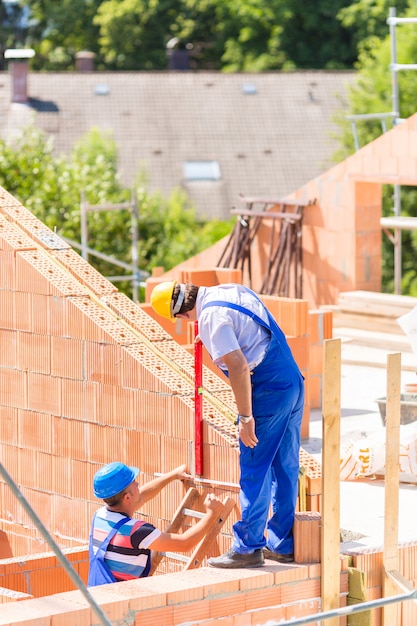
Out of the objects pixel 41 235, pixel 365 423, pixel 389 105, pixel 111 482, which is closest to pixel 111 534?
pixel 111 482

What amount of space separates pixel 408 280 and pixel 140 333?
2289 cm

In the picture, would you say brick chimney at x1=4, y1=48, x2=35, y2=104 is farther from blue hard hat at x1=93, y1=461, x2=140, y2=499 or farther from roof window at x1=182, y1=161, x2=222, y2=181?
blue hard hat at x1=93, y1=461, x2=140, y2=499

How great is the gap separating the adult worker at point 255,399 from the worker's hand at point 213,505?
20 cm

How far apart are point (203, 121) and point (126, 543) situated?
1378 inches

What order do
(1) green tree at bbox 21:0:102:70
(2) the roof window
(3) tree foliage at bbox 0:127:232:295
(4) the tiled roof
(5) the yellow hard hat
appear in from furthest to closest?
(1) green tree at bbox 21:0:102:70 < (2) the roof window < (4) the tiled roof < (3) tree foliage at bbox 0:127:232:295 < (5) the yellow hard hat

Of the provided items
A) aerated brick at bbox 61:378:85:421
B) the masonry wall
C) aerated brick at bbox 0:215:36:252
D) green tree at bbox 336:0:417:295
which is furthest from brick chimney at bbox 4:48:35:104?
aerated brick at bbox 61:378:85:421

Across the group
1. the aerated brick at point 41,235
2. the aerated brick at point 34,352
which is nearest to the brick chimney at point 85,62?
the aerated brick at point 41,235

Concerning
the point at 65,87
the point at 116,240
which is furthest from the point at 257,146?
the point at 116,240

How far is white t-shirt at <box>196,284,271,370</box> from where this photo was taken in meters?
6.30

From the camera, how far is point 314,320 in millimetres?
11852

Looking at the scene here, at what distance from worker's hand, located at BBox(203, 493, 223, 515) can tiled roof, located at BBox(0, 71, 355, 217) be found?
32.4m

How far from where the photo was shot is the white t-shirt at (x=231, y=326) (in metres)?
6.30

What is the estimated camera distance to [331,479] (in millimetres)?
6527

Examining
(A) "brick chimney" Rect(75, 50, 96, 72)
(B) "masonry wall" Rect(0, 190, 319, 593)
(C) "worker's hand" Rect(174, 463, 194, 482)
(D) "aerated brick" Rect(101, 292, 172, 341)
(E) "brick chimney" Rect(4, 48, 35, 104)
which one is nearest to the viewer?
(C) "worker's hand" Rect(174, 463, 194, 482)
